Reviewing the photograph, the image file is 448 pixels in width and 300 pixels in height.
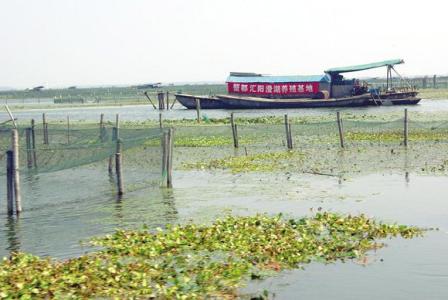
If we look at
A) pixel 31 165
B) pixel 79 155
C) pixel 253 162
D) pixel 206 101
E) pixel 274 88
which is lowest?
pixel 253 162

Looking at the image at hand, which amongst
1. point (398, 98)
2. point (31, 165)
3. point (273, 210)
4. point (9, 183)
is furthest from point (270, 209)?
point (398, 98)

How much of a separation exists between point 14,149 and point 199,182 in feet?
21.8

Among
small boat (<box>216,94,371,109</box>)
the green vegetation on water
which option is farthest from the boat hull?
the green vegetation on water

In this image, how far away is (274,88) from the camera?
69375mm

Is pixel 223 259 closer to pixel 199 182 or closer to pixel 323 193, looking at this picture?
pixel 323 193

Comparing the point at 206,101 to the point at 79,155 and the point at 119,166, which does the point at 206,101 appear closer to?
the point at 79,155

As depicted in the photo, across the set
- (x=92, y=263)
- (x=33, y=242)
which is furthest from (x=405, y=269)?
(x=33, y=242)

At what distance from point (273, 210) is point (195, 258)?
4.84 meters

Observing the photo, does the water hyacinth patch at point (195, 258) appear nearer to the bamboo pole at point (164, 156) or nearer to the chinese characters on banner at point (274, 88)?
the bamboo pole at point (164, 156)

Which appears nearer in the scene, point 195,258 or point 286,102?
point 195,258

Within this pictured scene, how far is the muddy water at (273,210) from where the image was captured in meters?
9.57

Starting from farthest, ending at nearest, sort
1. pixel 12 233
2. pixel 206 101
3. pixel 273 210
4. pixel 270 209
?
pixel 206 101
pixel 270 209
pixel 273 210
pixel 12 233

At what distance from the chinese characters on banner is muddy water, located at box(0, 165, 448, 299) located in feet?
152

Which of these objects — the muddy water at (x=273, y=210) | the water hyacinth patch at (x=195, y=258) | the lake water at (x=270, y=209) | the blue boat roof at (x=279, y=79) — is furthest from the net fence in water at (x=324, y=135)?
the blue boat roof at (x=279, y=79)
